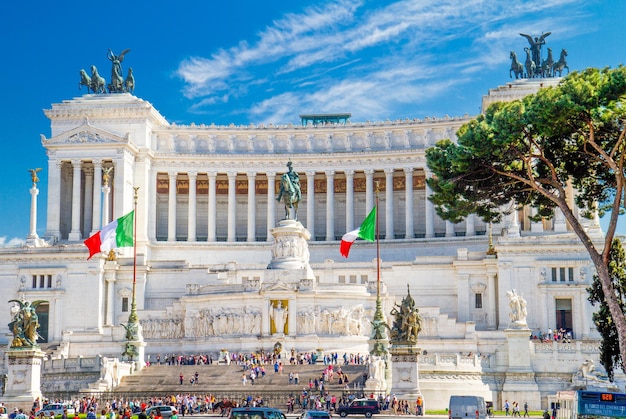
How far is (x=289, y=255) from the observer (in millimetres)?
83812

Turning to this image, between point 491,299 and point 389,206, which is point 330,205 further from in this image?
point 491,299

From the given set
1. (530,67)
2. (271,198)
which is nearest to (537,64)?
(530,67)

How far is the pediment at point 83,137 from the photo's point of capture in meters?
102

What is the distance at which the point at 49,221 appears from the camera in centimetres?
10200

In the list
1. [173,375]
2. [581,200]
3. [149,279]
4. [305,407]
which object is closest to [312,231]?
[149,279]

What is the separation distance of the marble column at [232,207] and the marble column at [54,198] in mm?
17243

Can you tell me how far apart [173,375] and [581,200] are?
99.8ft

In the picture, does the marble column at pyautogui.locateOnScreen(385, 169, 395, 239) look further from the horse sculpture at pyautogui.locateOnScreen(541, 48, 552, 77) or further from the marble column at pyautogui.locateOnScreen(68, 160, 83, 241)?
the marble column at pyautogui.locateOnScreen(68, 160, 83, 241)

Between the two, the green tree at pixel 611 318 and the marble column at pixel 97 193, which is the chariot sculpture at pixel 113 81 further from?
the green tree at pixel 611 318

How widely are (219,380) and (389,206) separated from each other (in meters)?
43.4

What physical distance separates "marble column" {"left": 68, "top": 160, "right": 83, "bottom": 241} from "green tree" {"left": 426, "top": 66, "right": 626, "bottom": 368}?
57.9 metres

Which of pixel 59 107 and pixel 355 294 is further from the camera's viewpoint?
pixel 59 107

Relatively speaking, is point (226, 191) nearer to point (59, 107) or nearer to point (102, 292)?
point (59, 107)

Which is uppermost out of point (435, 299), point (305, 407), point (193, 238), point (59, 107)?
point (59, 107)
